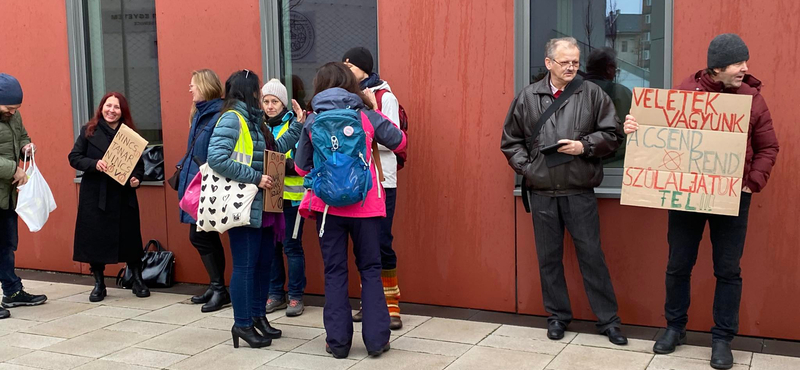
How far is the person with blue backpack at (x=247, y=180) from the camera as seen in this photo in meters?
4.97

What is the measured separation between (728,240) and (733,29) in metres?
1.41

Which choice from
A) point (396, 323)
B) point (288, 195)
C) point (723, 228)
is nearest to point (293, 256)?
point (288, 195)

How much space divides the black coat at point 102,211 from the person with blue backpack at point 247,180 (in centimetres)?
208

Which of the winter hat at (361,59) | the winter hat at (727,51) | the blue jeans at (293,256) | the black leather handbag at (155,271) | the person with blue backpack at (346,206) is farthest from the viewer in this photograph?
the black leather handbag at (155,271)

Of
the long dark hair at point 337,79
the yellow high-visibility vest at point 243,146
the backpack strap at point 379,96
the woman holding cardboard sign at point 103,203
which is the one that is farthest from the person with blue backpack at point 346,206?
the woman holding cardboard sign at point 103,203

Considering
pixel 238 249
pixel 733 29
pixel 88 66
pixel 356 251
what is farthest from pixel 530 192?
pixel 88 66

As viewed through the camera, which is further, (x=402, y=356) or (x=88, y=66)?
(x=88, y=66)

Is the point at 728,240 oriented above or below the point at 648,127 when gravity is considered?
below

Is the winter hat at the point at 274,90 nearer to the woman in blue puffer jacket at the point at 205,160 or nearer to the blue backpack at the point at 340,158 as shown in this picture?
the woman in blue puffer jacket at the point at 205,160

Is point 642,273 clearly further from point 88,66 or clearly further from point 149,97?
point 88,66

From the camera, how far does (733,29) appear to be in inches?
202

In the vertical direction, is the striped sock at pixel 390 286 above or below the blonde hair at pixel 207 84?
below

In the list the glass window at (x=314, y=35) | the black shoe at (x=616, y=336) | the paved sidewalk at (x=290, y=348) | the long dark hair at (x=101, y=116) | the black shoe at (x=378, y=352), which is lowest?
the paved sidewalk at (x=290, y=348)

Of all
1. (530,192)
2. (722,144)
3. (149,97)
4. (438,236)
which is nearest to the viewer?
(722,144)
